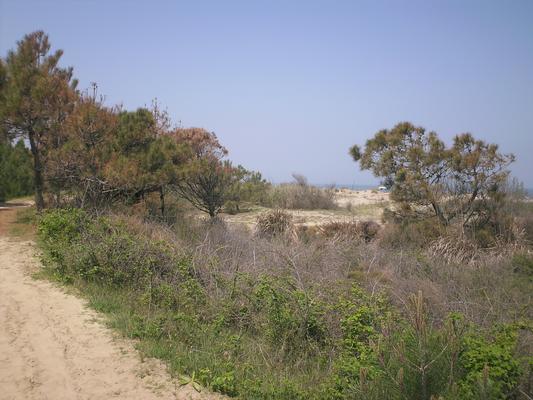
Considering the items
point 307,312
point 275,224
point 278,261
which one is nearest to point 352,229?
point 275,224

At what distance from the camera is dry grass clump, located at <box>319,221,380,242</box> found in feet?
45.5

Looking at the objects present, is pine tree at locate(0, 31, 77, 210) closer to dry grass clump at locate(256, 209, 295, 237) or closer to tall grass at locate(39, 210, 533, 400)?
tall grass at locate(39, 210, 533, 400)

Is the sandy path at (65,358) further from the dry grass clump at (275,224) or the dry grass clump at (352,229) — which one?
the dry grass clump at (352,229)

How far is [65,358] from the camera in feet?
17.0

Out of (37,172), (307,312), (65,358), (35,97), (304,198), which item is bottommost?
(65,358)

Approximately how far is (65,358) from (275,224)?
32.5ft

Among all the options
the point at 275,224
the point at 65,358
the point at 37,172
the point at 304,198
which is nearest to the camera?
the point at 65,358

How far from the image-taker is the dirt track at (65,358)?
4543mm

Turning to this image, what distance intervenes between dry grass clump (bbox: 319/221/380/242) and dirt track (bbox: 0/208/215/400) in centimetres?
875

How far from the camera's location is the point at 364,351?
4.79 metres

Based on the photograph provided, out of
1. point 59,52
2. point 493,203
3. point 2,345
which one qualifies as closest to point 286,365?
point 2,345

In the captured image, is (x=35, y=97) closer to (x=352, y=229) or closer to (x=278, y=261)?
(x=278, y=261)

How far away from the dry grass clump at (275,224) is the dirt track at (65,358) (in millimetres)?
7841

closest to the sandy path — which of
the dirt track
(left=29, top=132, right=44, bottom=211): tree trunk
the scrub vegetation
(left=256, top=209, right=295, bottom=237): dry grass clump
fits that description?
the dirt track
